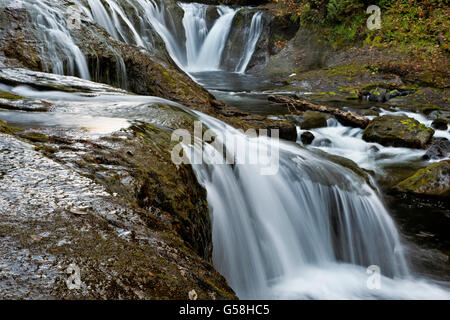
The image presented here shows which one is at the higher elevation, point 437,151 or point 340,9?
point 340,9

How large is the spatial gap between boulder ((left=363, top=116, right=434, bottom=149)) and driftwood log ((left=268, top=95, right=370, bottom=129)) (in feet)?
1.47

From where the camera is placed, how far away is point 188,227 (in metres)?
2.20

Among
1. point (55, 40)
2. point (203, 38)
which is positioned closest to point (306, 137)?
point (55, 40)

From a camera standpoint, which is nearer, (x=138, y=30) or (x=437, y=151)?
(x=437, y=151)

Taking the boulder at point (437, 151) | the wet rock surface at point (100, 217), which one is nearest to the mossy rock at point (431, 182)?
the boulder at point (437, 151)

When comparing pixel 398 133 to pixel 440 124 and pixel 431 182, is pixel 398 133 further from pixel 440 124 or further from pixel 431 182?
pixel 431 182

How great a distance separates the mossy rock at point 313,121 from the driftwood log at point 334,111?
1.47 feet

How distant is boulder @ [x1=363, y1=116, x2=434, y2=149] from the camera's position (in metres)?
6.44

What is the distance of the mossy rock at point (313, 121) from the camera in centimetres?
754

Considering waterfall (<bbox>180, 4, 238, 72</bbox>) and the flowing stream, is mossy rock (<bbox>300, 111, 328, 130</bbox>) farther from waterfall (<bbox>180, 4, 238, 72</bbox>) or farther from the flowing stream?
waterfall (<bbox>180, 4, 238, 72</bbox>)

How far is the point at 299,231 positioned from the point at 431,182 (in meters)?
2.39

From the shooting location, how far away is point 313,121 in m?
7.57

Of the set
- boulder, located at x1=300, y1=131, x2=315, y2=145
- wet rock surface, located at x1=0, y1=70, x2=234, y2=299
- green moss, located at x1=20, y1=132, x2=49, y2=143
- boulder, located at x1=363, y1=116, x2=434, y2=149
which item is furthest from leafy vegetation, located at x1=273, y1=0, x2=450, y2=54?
green moss, located at x1=20, y1=132, x2=49, y2=143
